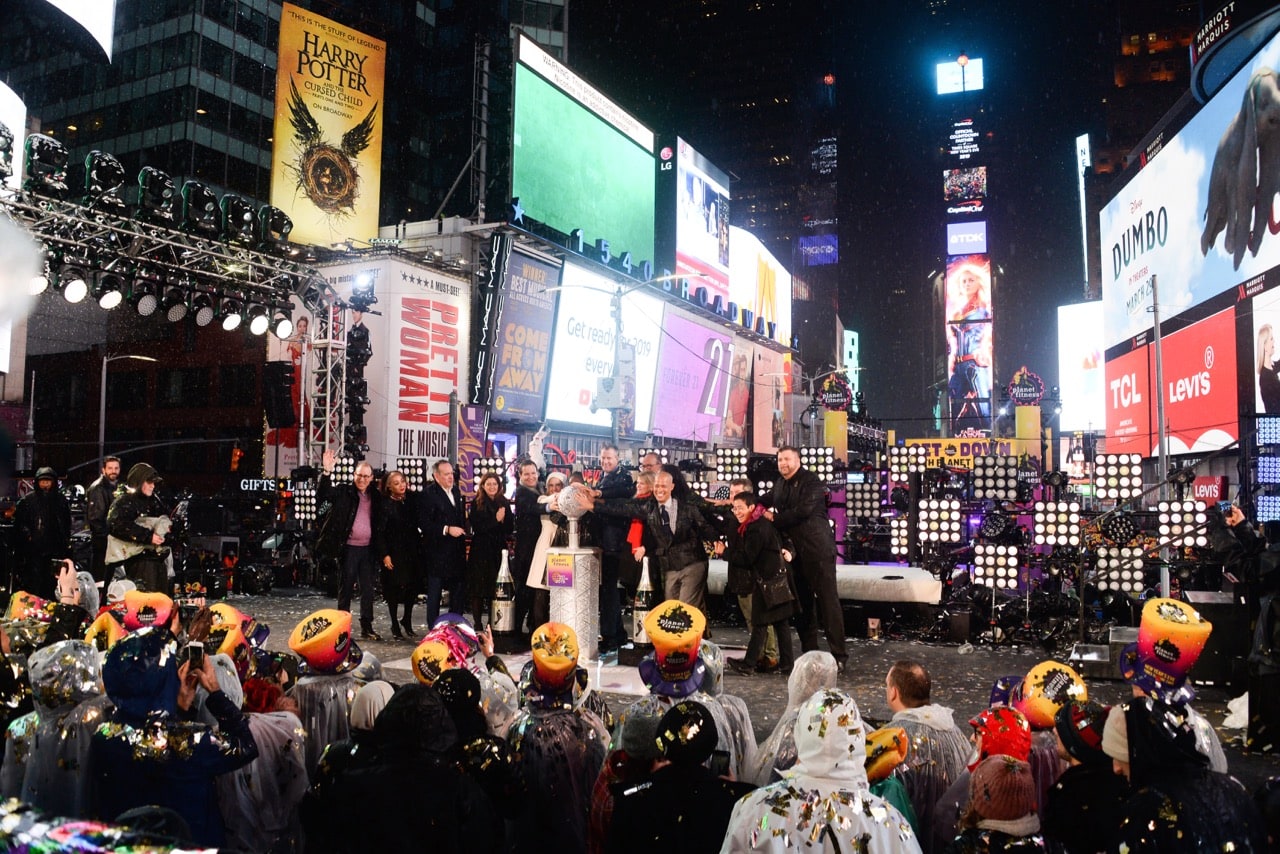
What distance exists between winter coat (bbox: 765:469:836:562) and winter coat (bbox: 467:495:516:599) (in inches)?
127

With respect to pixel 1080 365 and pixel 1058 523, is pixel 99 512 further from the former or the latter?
pixel 1080 365

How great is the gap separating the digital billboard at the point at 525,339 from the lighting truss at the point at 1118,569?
15.7 m

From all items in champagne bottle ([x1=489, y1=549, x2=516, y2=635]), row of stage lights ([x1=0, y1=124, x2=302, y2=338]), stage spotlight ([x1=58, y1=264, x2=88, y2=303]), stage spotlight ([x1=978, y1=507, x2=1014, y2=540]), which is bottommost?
champagne bottle ([x1=489, y1=549, x2=516, y2=635])

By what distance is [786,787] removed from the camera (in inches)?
97.3

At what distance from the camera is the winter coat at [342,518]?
10.1 metres

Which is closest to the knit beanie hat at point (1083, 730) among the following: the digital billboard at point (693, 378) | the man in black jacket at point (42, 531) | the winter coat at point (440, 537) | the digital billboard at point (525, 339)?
the winter coat at point (440, 537)

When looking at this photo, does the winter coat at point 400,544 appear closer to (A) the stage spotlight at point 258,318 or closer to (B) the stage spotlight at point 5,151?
(B) the stage spotlight at point 5,151

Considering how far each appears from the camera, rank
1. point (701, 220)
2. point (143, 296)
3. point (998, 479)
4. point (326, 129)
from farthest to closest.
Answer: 1. point (701, 220)
2. point (326, 129)
3. point (143, 296)
4. point (998, 479)

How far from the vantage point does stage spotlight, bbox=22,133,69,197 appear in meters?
13.8

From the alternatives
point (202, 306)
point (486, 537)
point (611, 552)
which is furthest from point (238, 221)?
point (611, 552)

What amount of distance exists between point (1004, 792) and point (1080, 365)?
47.5m

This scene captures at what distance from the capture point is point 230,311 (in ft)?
59.3

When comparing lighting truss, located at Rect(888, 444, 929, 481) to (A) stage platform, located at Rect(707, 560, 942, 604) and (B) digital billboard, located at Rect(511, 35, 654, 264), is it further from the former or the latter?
(B) digital billboard, located at Rect(511, 35, 654, 264)

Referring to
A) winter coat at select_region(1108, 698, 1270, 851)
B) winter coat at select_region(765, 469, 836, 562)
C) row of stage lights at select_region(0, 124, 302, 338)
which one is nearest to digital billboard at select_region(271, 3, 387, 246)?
row of stage lights at select_region(0, 124, 302, 338)
